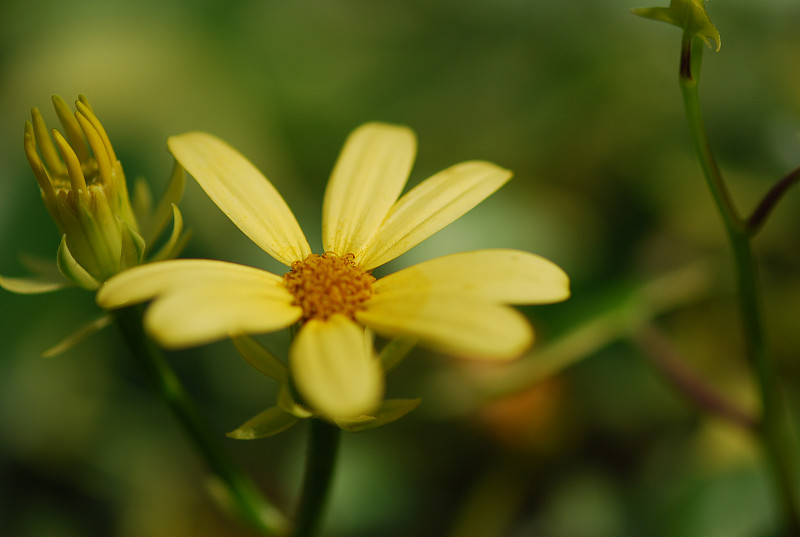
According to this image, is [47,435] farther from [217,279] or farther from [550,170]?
[550,170]

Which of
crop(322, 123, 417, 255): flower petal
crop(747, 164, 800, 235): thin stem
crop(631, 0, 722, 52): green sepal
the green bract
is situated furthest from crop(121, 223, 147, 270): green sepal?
crop(747, 164, 800, 235): thin stem

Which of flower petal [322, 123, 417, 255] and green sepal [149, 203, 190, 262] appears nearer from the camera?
green sepal [149, 203, 190, 262]

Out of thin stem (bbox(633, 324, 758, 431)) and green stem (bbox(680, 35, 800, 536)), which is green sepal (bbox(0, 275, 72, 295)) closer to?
green stem (bbox(680, 35, 800, 536))

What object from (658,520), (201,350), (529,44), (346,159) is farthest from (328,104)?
(658,520)

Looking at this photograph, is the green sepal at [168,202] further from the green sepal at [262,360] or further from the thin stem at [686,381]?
the thin stem at [686,381]

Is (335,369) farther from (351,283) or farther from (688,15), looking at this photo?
(688,15)

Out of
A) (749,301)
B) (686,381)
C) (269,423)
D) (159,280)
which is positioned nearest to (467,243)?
(686,381)

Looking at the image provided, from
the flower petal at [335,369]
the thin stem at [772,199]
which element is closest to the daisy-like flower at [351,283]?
the flower petal at [335,369]
